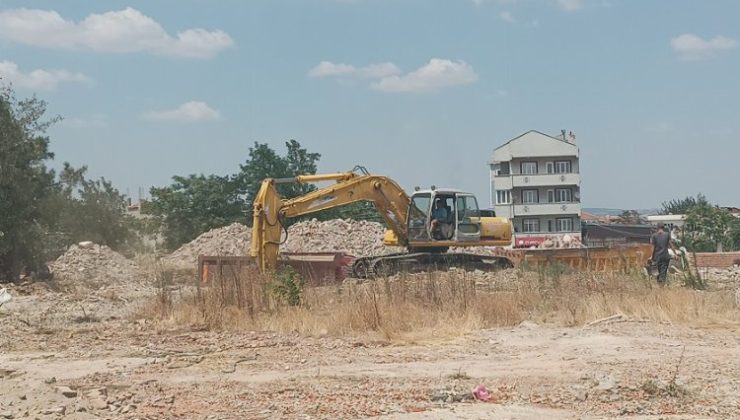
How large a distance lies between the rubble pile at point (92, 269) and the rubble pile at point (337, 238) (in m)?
6.82

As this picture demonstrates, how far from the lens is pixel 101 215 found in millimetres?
42406

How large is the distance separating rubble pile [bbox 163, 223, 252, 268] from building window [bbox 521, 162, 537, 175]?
45509 millimetres

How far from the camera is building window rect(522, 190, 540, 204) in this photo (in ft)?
261

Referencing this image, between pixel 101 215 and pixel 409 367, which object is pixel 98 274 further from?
pixel 409 367

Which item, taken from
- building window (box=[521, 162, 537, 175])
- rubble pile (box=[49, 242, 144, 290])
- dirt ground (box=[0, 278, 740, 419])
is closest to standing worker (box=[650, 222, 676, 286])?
dirt ground (box=[0, 278, 740, 419])

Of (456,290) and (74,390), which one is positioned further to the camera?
(456,290)

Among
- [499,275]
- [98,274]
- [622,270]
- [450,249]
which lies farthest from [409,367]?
[98,274]

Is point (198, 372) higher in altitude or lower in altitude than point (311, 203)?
lower

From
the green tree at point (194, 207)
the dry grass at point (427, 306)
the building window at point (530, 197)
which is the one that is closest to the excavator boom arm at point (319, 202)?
the dry grass at point (427, 306)

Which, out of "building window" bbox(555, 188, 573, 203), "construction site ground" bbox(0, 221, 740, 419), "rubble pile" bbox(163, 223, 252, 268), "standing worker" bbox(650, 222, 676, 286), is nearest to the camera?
"construction site ground" bbox(0, 221, 740, 419)

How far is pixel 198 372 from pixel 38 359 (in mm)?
2839

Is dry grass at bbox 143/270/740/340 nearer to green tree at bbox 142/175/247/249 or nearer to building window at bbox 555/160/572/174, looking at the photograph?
green tree at bbox 142/175/247/249

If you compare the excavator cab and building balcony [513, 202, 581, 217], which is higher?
building balcony [513, 202, 581, 217]

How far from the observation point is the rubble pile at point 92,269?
89.8ft
